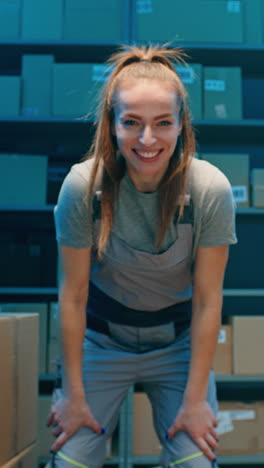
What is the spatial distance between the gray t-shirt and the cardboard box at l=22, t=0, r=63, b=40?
1.53 m

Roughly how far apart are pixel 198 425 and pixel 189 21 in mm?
1934

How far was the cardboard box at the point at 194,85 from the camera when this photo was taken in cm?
239

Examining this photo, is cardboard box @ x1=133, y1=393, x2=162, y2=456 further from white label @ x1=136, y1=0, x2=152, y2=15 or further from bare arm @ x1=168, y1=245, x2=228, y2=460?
white label @ x1=136, y1=0, x2=152, y2=15

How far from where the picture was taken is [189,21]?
8.05 feet

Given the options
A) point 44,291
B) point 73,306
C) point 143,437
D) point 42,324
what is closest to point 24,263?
point 44,291

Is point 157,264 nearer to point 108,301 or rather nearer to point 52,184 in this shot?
point 108,301

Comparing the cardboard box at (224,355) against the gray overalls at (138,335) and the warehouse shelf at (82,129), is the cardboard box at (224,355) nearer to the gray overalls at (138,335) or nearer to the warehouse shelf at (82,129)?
the warehouse shelf at (82,129)

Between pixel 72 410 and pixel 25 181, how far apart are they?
1395mm

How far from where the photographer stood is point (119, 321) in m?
1.18

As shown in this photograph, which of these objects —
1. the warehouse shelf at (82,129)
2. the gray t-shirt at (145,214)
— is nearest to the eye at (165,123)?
the gray t-shirt at (145,214)

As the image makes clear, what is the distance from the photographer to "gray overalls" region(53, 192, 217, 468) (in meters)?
1.13

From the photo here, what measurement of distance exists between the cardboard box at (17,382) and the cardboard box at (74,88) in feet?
4.01

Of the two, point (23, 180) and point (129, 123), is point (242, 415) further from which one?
point (129, 123)

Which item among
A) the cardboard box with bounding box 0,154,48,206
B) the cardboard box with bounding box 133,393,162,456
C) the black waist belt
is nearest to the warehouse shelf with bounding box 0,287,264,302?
the cardboard box with bounding box 0,154,48,206
